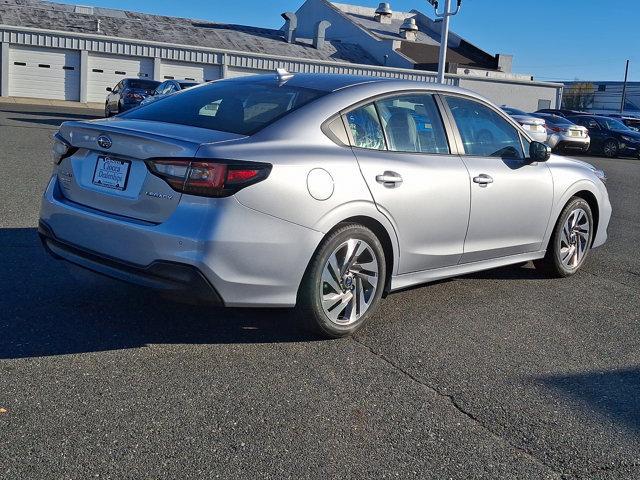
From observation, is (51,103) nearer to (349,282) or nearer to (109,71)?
(109,71)

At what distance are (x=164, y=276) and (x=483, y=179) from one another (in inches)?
100

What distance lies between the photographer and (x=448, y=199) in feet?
17.4

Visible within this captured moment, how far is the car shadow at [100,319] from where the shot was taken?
4371mm

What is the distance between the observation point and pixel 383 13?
194 feet

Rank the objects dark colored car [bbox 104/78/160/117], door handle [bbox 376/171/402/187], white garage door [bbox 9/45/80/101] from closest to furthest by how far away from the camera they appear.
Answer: door handle [bbox 376/171/402/187] < dark colored car [bbox 104/78/160/117] < white garage door [bbox 9/45/80/101]

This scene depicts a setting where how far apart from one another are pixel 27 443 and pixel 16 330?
1416 mm

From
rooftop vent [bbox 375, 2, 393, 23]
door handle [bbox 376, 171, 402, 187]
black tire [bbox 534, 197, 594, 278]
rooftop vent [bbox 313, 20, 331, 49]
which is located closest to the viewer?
door handle [bbox 376, 171, 402, 187]

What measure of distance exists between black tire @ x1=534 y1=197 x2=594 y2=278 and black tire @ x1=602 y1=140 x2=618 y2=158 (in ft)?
73.4

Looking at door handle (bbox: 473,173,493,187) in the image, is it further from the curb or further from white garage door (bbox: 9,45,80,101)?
white garage door (bbox: 9,45,80,101)

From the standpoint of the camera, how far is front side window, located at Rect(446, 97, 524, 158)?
571 cm

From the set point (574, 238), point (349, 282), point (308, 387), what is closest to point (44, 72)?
point (574, 238)

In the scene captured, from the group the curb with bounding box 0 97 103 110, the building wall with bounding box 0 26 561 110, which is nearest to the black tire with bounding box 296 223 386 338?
the building wall with bounding box 0 26 561 110

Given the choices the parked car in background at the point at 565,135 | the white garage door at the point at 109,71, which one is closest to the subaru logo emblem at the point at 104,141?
the parked car in background at the point at 565,135

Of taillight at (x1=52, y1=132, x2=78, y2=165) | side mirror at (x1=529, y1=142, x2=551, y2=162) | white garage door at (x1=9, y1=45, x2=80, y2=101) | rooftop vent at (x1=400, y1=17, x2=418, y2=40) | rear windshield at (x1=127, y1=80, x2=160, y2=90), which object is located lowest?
taillight at (x1=52, y1=132, x2=78, y2=165)
